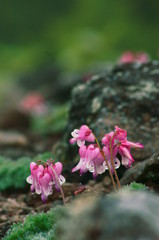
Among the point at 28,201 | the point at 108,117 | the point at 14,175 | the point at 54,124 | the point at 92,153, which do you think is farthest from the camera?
the point at 54,124

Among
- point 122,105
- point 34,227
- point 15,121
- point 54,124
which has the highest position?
point 15,121

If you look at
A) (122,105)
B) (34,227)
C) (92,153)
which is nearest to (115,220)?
(92,153)

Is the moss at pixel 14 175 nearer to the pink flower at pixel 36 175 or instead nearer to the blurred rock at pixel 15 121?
the pink flower at pixel 36 175

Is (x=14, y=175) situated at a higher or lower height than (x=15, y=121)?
lower

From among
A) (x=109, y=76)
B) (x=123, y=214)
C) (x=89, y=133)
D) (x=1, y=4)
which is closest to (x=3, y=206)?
(x=89, y=133)

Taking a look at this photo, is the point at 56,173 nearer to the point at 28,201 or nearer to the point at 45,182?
the point at 45,182

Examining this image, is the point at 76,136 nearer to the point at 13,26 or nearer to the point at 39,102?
the point at 39,102

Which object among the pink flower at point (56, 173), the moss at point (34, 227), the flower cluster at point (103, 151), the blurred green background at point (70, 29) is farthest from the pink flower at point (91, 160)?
the blurred green background at point (70, 29)
